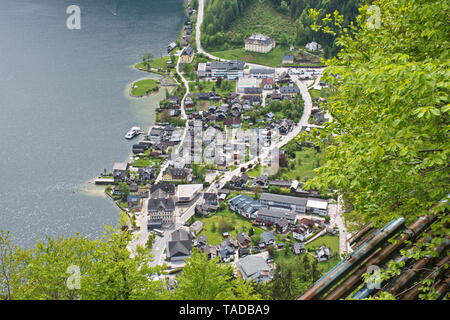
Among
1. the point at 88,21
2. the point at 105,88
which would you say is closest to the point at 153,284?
the point at 105,88

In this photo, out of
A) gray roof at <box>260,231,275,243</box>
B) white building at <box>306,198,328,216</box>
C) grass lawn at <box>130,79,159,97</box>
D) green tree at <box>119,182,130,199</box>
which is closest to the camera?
gray roof at <box>260,231,275,243</box>

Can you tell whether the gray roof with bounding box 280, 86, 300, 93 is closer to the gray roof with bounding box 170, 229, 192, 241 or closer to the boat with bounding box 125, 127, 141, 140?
the boat with bounding box 125, 127, 141, 140

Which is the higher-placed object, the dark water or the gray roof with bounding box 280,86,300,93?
the gray roof with bounding box 280,86,300,93

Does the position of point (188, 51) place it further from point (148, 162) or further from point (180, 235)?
point (180, 235)

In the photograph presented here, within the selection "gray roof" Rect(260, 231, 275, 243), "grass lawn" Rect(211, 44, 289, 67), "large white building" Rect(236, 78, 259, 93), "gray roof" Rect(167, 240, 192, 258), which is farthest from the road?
"large white building" Rect(236, 78, 259, 93)

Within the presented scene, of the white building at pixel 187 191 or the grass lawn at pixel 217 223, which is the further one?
the white building at pixel 187 191

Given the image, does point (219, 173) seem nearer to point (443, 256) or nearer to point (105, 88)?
point (105, 88)

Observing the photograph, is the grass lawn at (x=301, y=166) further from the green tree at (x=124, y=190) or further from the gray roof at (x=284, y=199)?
the green tree at (x=124, y=190)

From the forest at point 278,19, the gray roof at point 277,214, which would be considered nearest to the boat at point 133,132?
the gray roof at point 277,214
